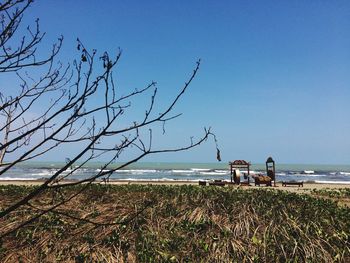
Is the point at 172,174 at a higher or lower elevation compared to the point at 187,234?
higher

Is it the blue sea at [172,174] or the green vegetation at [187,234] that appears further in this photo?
the blue sea at [172,174]

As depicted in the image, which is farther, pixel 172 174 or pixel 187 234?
pixel 172 174

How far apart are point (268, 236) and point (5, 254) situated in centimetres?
489

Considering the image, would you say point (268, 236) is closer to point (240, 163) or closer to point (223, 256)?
point (223, 256)

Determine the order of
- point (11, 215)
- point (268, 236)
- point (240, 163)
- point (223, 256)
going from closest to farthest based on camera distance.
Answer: point (223, 256)
point (268, 236)
point (11, 215)
point (240, 163)

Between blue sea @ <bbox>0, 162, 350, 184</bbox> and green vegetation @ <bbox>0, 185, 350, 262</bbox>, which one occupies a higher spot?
blue sea @ <bbox>0, 162, 350, 184</bbox>

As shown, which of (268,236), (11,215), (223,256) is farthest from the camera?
(11,215)

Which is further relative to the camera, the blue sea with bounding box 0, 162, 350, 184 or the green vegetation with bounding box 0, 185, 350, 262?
the blue sea with bounding box 0, 162, 350, 184

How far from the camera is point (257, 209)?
8078mm

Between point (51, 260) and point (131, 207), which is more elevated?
point (131, 207)

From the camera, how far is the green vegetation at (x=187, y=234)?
6.51m

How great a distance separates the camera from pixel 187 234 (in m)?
7.01

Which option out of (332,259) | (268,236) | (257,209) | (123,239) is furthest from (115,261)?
(332,259)

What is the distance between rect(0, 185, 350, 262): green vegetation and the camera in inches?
256
